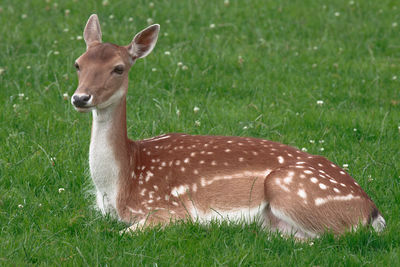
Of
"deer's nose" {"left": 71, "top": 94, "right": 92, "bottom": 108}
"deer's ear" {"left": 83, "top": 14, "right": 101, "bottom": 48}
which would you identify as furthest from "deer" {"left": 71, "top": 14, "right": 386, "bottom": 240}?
"deer's ear" {"left": 83, "top": 14, "right": 101, "bottom": 48}

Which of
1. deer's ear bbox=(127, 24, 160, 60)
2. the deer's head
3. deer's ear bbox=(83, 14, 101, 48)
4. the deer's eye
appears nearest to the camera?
the deer's head

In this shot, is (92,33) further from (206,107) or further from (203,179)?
(206,107)

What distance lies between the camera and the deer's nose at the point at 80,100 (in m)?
5.09

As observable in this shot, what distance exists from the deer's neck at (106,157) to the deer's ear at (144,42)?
0.54 metres

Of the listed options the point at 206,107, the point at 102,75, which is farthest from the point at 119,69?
the point at 206,107

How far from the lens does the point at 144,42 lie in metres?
5.93

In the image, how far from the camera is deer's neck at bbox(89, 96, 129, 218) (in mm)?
5547

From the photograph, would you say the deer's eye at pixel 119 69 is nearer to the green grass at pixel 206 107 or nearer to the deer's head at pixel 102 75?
the deer's head at pixel 102 75

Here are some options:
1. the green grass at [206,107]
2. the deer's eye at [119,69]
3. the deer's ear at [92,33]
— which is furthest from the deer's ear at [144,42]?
the green grass at [206,107]

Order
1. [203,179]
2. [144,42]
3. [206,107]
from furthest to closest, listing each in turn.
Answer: [206,107], [144,42], [203,179]

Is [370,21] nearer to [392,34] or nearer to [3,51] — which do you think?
[392,34]

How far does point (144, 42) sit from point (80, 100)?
42.7 inches

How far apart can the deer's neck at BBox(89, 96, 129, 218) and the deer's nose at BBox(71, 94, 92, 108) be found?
1.29 feet

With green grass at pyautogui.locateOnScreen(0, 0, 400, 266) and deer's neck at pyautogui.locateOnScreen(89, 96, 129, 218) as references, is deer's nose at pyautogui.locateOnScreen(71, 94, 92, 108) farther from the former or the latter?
green grass at pyautogui.locateOnScreen(0, 0, 400, 266)
